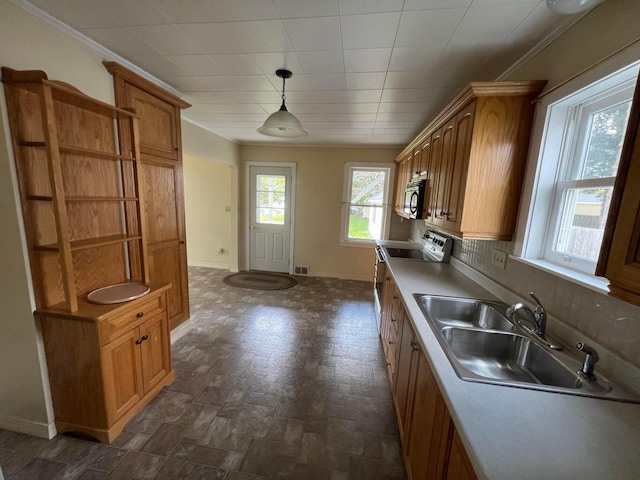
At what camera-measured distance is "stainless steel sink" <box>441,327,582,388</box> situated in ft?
4.10

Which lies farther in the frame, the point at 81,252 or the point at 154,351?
the point at 154,351

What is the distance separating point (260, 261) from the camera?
5359 mm

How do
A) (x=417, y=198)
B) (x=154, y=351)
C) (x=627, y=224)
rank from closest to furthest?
(x=627, y=224) → (x=154, y=351) → (x=417, y=198)

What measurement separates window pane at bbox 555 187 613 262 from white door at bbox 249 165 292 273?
4.11m

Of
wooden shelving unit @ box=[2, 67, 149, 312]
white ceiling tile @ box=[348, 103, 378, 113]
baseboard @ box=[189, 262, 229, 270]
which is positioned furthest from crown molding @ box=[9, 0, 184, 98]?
baseboard @ box=[189, 262, 229, 270]

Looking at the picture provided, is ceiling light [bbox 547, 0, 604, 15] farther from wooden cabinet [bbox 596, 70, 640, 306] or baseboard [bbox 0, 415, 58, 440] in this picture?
baseboard [bbox 0, 415, 58, 440]

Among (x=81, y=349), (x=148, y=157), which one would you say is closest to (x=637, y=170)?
(x=81, y=349)

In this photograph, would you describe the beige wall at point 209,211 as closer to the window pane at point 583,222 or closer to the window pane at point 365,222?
the window pane at point 365,222

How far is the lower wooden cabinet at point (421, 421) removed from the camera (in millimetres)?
907

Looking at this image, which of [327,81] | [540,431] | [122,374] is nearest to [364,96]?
[327,81]

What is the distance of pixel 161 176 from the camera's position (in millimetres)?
2527

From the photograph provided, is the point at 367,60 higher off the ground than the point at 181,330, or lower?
higher

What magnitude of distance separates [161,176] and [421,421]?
9.09 feet

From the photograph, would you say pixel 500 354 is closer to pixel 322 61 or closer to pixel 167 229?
pixel 322 61
